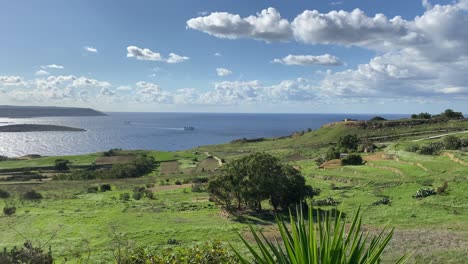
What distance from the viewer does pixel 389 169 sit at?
46.8 meters

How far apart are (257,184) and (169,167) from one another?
2434 inches

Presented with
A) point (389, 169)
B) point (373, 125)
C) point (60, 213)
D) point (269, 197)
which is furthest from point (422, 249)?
point (373, 125)

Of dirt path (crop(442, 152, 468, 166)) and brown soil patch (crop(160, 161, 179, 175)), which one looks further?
brown soil patch (crop(160, 161, 179, 175))

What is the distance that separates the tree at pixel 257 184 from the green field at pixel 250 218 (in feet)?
7.13

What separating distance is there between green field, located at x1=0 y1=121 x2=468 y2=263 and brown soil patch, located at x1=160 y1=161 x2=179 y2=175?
83.9 ft

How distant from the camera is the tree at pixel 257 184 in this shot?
3331cm

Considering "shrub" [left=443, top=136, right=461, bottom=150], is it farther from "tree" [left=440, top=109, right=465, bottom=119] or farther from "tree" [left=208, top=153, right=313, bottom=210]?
"tree" [left=440, top=109, right=465, bottom=119]

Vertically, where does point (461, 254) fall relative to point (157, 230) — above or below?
above

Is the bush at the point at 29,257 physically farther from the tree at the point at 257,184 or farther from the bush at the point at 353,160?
the bush at the point at 353,160

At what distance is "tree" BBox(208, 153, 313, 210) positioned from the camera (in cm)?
3331

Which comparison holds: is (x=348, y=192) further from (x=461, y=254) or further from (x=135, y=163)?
(x=135, y=163)

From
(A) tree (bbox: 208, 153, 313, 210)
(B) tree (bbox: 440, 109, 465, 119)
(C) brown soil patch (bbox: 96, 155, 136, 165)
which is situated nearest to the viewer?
(A) tree (bbox: 208, 153, 313, 210)

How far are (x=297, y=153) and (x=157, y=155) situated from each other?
40.9 m

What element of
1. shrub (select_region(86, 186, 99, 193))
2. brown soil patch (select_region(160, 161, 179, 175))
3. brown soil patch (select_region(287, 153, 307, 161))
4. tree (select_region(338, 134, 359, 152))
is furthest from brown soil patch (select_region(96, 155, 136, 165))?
tree (select_region(338, 134, 359, 152))
